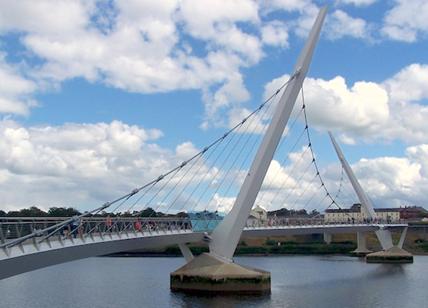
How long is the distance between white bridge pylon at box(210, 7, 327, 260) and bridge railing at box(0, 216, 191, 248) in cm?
281

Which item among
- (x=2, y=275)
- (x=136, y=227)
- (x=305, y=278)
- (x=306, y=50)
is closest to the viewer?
(x=2, y=275)

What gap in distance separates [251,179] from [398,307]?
33.0 ft

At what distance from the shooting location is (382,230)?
7638cm

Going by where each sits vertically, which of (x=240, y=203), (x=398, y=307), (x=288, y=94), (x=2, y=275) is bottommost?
(x=398, y=307)

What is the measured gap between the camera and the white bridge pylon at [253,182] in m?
36.2

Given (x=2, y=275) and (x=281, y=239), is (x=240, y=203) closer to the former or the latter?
(x=2, y=275)

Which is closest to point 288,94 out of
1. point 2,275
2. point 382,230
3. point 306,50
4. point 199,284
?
point 306,50

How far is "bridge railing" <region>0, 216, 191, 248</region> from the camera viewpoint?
19.2 m

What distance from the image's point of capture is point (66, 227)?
23797mm

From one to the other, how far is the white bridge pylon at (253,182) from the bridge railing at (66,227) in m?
2.81

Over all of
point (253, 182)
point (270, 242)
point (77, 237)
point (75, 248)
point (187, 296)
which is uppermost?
point (253, 182)

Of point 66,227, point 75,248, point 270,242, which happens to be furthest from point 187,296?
point 270,242

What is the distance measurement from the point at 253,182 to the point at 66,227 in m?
14.4

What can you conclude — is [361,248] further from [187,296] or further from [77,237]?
[77,237]
